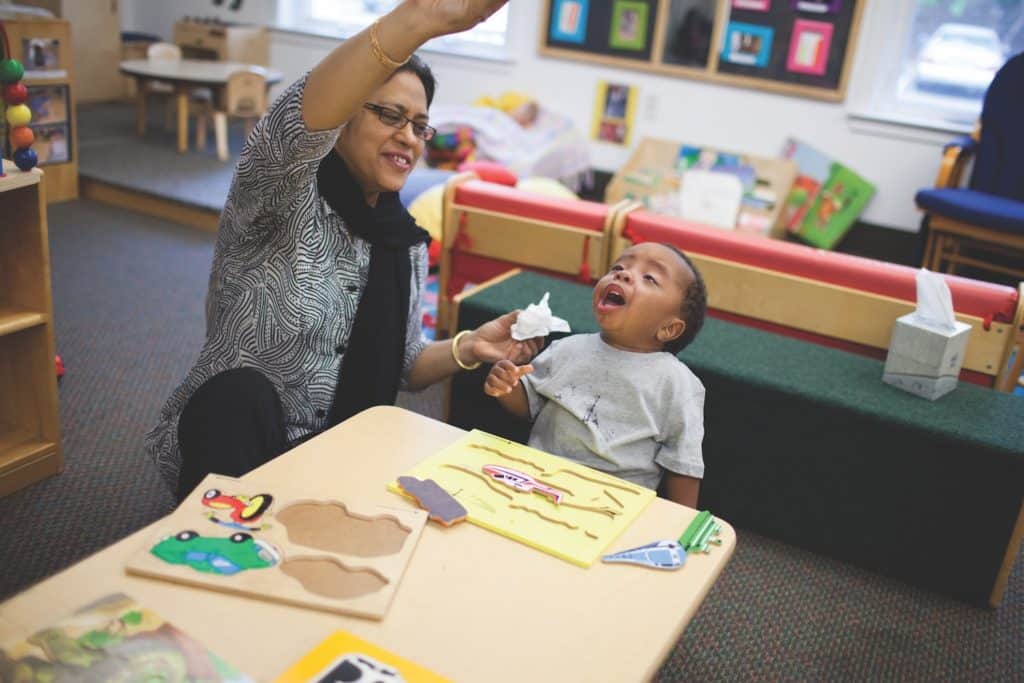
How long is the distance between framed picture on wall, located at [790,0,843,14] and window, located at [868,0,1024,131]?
23cm

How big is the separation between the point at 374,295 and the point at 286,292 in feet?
0.51

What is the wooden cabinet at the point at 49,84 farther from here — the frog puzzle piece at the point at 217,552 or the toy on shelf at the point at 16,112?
the frog puzzle piece at the point at 217,552

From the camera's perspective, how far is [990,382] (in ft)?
7.49

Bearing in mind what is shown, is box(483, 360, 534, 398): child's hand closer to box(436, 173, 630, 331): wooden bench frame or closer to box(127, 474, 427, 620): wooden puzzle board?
box(127, 474, 427, 620): wooden puzzle board

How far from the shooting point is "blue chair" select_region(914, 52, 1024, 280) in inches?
156

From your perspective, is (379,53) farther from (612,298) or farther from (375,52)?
(612,298)

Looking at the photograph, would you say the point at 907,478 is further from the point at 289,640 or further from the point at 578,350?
the point at 289,640

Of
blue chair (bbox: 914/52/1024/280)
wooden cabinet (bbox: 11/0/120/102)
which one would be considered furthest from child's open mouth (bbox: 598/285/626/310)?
wooden cabinet (bbox: 11/0/120/102)

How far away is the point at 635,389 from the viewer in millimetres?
1595

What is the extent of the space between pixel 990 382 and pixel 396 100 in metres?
1.68

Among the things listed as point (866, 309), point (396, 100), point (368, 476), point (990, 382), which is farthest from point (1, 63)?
point (990, 382)

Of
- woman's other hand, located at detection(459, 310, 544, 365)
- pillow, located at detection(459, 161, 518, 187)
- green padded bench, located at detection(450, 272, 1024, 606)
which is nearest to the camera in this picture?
woman's other hand, located at detection(459, 310, 544, 365)

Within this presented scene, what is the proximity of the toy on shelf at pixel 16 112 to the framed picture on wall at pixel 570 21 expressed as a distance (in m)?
4.06

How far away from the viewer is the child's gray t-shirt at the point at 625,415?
1.57 metres
